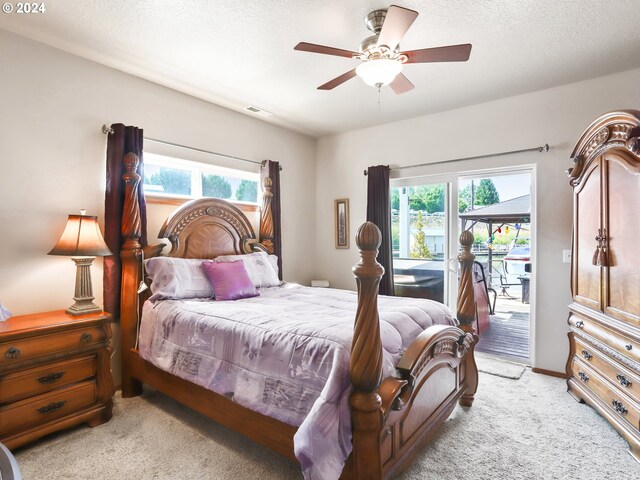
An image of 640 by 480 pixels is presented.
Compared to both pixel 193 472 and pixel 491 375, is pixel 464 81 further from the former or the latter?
pixel 193 472

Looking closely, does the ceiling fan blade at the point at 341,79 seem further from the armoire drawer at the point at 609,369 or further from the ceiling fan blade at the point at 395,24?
the armoire drawer at the point at 609,369

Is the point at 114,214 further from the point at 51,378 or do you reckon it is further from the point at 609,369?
the point at 609,369

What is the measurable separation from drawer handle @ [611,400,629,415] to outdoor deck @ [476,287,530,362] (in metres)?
1.36

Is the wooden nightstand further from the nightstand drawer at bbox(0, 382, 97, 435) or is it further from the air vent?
the air vent

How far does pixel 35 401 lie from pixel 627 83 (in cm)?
506

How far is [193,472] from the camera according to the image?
189 centimetres

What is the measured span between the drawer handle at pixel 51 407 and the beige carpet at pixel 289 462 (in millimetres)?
206

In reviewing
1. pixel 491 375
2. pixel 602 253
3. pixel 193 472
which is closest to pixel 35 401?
pixel 193 472

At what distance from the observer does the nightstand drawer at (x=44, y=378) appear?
6.63ft

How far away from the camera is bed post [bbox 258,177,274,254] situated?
4012 millimetres

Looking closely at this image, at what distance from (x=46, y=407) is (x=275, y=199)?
282 cm

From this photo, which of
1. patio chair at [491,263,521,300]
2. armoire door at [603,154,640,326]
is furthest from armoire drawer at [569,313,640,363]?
patio chair at [491,263,521,300]

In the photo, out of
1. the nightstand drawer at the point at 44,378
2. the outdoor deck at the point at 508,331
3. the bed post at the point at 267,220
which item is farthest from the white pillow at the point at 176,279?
the outdoor deck at the point at 508,331

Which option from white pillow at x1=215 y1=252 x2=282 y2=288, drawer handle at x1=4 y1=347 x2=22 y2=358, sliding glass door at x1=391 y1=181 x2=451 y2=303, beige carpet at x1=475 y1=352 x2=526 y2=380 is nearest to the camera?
drawer handle at x1=4 y1=347 x2=22 y2=358
